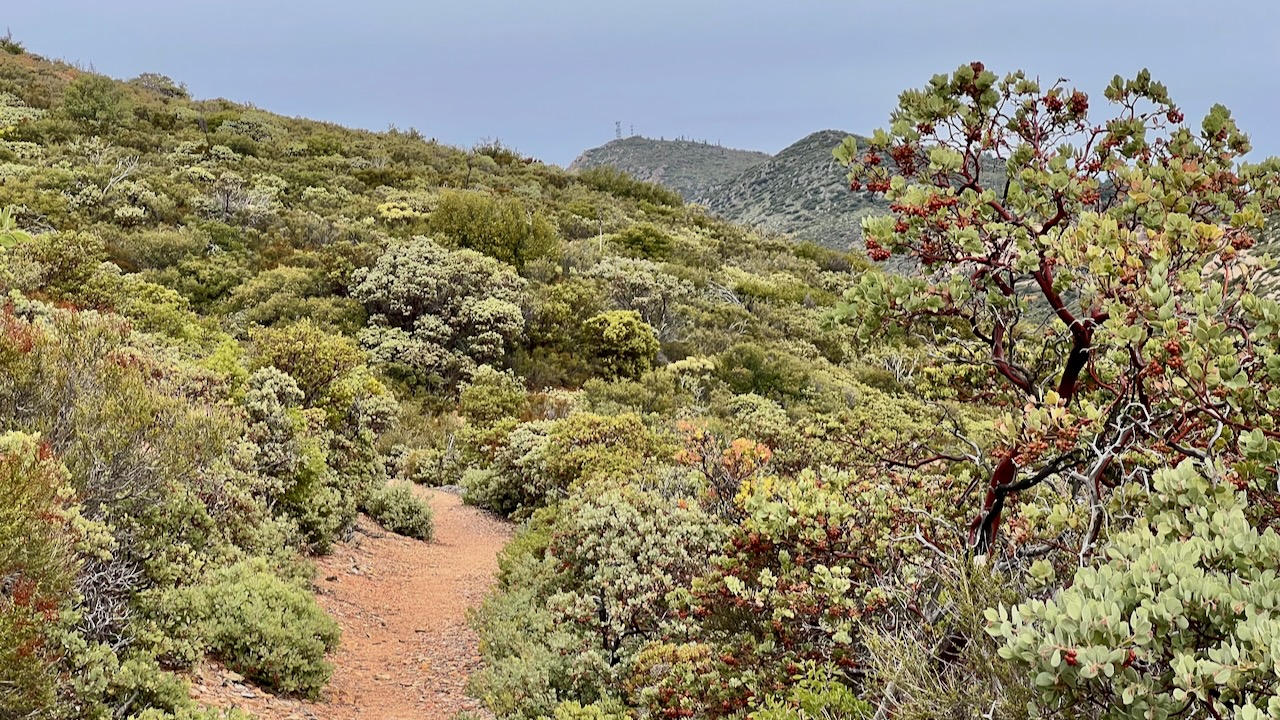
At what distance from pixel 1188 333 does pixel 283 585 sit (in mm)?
6100

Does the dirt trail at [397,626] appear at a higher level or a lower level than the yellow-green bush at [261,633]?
lower

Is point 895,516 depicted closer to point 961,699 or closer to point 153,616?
point 961,699

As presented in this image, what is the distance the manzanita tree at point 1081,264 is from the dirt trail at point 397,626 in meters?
4.55

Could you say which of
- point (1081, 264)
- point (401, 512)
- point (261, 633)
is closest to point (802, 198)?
point (401, 512)

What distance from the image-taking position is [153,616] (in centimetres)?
476

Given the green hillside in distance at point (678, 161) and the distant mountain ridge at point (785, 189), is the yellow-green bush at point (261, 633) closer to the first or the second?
the distant mountain ridge at point (785, 189)

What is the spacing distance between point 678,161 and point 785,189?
188 ft

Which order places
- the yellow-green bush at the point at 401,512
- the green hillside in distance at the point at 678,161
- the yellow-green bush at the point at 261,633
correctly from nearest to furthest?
1. the yellow-green bush at the point at 261,633
2. the yellow-green bush at the point at 401,512
3. the green hillside in distance at the point at 678,161

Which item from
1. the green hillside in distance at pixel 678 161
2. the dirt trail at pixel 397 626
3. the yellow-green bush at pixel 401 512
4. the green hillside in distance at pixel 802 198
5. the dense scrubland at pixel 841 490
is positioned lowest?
the dirt trail at pixel 397 626

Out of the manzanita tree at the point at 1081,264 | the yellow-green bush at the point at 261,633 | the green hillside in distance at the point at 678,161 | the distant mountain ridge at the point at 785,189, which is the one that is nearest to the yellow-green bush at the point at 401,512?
the yellow-green bush at the point at 261,633

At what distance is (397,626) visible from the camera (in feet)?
23.9

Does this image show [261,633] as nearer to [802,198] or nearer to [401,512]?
[401,512]

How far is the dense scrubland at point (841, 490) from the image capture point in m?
2.05

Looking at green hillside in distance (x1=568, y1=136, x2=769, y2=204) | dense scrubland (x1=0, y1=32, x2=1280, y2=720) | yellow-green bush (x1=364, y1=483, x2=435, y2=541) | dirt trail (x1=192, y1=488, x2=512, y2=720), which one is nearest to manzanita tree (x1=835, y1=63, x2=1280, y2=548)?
dense scrubland (x1=0, y1=32, x2=1280, y2=720)
